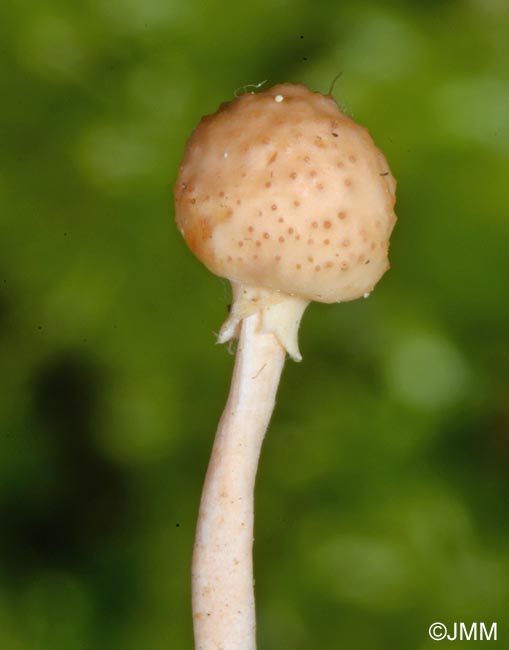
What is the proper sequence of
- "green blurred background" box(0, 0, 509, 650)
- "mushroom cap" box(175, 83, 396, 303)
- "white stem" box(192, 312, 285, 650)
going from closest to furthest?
"mushroom cap" box(175, 83, 396, 303) < "white stem" box(192, 312, 285, 650) < "green blurred background" box(0, 0, 509, 650)

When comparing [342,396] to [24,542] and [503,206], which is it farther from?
[24,542]

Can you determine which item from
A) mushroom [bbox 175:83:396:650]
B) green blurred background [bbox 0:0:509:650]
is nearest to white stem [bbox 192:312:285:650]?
mushroom [bbox 175:83:396:650]

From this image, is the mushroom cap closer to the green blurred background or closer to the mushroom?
the mushroom

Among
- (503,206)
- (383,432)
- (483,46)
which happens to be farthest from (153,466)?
(483,46)

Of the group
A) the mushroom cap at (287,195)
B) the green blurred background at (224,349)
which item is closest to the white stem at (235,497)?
the mushroom cap at (287,195)

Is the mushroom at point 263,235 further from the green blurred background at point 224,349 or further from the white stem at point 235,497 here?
the green blurred background at point 224,349

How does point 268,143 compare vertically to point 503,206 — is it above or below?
below

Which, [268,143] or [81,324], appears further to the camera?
[81,324]

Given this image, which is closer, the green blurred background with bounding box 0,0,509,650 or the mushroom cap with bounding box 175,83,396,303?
the mushroom cap with bounding box 175,83,396,303
